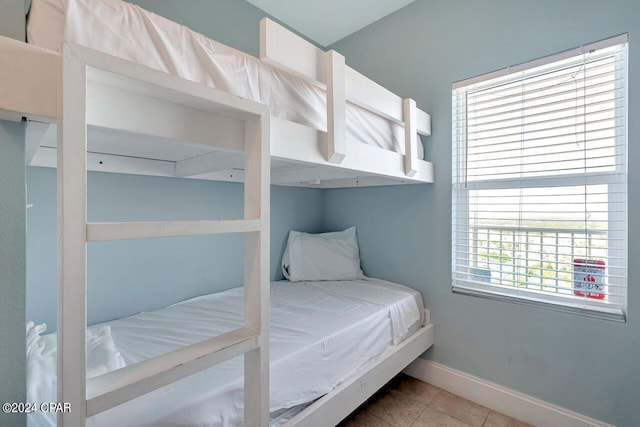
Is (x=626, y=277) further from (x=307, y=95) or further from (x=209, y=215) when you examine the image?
(x=209, y=215)

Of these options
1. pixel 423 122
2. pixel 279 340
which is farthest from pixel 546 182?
pixel 279 340

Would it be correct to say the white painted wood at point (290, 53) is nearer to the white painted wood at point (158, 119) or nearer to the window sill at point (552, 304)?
the white painted wood at point (158, 119)

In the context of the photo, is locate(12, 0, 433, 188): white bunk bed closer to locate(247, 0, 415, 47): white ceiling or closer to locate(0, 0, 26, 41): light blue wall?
locate(0, 0, 26, 41): light blue wall

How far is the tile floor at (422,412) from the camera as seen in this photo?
1517mm

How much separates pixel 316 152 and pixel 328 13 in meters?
1.69

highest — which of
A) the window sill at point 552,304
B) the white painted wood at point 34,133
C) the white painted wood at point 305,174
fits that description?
the white painted wood at point 305,174

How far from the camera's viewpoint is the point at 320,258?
7.23 feet

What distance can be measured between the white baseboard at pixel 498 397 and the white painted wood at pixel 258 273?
150cm

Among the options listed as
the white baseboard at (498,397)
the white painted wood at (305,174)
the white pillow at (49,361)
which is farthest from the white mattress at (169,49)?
the white baseboard at (498,397)

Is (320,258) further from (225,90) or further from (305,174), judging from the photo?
(225,90)

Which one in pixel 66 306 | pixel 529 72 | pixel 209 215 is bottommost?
pixel 66 306

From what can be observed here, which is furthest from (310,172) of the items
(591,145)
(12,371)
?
(591,145)

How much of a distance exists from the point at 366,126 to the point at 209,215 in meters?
1.15

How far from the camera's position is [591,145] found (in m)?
1.41
